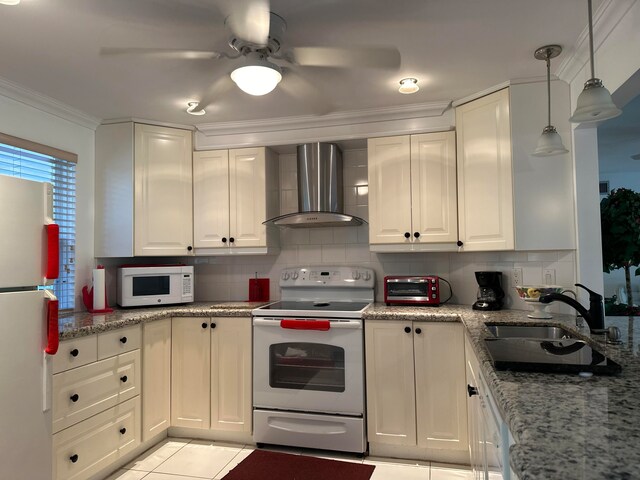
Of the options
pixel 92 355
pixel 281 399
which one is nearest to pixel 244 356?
pixel 281 399

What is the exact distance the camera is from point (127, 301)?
121 inches

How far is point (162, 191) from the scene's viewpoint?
3262 millimetres

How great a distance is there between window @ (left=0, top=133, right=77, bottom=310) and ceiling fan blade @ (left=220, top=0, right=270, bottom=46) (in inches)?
69.4

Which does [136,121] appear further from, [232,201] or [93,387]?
[93,387]

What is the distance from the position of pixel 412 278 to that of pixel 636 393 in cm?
194

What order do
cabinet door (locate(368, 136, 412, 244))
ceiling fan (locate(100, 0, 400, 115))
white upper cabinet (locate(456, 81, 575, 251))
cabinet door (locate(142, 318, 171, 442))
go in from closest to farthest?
ceiling fan (locate(100, 0, 400, 115)) < white upper cabinet (locate(456, 81, 575, 251)) < cabinet door (locate(142, 318, 171, 442)) < cabinet door (locate(368, 136, 412, 244))

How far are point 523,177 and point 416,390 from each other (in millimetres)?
1462

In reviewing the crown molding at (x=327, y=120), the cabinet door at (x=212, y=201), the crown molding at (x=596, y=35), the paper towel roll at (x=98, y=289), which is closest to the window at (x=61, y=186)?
the paper towel roll at (x=98, y=289)

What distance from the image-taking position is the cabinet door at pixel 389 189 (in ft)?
9.93

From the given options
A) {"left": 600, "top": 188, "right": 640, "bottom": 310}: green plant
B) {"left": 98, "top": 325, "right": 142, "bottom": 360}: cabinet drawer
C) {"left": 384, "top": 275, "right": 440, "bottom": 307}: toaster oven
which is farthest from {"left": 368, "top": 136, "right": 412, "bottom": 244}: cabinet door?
{"left": 98, "top": 325, "right": 142, "bottom": 360}: cabinet drawer

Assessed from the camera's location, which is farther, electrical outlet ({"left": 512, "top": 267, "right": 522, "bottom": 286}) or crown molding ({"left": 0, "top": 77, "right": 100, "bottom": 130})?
electrical outlet ({"left": 512, "top": 267, "right": 522, "bottom": 286})

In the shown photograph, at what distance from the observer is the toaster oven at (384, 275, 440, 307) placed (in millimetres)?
2959

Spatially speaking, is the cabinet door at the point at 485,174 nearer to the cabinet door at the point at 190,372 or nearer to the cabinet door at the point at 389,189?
the cabinet door at the point at 389,189

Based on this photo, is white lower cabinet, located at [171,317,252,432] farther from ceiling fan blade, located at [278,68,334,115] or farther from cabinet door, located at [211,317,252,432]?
ceiling fan blade, located at [278,68,334,115]
